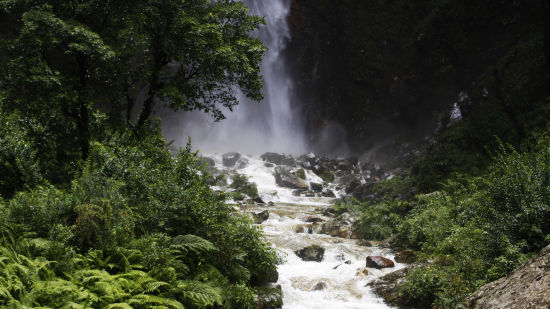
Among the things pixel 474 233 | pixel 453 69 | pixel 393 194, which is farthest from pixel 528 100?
pixel 453 69

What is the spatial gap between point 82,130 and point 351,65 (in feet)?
121

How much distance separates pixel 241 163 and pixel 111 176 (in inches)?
1141

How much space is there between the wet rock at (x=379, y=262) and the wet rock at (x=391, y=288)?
110 centimetres

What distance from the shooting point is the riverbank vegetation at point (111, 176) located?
426 centimetres

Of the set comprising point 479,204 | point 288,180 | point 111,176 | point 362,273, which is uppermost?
point 288,180

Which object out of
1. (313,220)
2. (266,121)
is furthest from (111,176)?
(266,121)

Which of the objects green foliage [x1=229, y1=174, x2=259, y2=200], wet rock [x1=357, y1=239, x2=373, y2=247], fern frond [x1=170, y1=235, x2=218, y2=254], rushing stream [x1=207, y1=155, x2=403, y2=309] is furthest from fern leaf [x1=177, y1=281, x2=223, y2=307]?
green foliage [x1=229, y1=174, x2=259, y2=200]

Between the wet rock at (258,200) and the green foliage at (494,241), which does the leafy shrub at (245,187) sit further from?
the green foliage at (494,241)

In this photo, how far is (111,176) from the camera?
6.49 meters

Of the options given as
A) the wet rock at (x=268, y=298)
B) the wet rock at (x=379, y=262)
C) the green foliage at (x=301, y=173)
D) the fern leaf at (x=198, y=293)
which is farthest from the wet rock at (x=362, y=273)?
the green foliage at (x=301, y=173)

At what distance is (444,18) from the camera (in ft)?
98.4

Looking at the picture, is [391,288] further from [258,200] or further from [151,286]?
[258,200]

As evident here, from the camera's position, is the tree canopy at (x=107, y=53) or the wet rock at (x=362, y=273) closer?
the tree canopy at (x=107, y=53)

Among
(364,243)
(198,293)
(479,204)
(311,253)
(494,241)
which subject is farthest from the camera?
(364,243)
